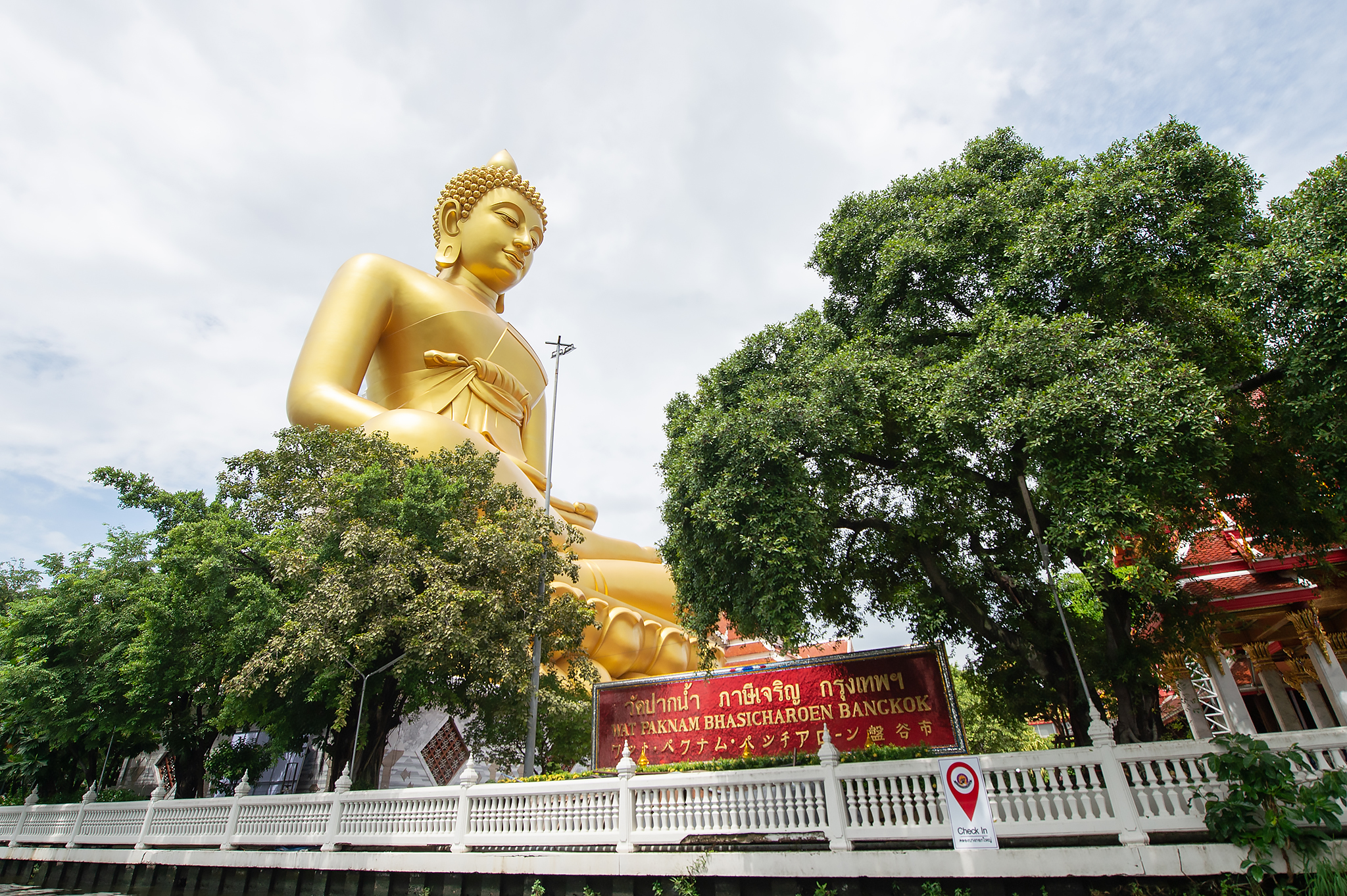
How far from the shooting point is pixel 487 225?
19.2 meters

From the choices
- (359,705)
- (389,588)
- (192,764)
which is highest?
(389,588)

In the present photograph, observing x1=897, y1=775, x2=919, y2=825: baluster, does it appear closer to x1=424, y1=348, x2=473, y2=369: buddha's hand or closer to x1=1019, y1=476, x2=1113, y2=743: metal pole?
x1=1019, y1=476, x2=1113, y2=743: metal pole

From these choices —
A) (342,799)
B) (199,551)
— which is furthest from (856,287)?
(199,551)

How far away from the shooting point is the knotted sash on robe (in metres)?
17.3

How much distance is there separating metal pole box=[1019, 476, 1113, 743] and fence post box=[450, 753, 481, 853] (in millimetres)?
6551

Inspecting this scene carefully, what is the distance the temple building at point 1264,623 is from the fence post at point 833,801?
20.1 feet

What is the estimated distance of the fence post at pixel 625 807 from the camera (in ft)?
24.3

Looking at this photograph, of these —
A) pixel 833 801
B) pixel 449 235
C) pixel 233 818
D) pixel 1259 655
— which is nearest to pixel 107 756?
pixel 233 818

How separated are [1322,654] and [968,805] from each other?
10.4 meters

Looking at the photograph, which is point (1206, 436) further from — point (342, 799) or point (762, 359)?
point (342, 799)

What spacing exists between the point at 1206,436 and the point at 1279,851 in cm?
324

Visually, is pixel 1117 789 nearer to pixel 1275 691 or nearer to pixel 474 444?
pixel 474 444

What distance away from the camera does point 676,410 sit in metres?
10.6

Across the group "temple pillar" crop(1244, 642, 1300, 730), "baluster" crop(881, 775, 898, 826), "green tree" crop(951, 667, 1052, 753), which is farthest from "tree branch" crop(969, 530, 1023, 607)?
"temple pillar" crop(1244, 642, 1300, 730)
